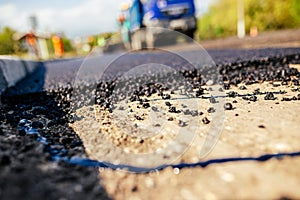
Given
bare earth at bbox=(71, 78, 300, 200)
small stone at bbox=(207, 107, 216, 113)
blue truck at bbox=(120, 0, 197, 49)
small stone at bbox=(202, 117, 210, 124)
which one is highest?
blue truck at bbox=(120, 0, 197, 49)

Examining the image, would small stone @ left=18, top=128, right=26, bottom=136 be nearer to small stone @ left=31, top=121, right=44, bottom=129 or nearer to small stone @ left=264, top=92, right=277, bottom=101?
small stone @ left=31, top=121, right=44, bottom=129

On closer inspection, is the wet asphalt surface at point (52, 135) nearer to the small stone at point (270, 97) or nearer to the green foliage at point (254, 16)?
the small stone at point (270, 97)

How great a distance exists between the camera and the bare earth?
3.63ft

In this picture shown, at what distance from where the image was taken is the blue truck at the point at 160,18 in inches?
447

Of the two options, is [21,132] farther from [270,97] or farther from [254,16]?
[254,16]

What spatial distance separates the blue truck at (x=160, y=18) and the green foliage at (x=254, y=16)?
15016 millimetres

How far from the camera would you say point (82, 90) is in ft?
11.5

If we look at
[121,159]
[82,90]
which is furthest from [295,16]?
[121,159]

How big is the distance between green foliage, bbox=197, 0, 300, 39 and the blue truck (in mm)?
15016

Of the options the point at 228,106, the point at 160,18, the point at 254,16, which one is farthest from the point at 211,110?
the point at 254,16

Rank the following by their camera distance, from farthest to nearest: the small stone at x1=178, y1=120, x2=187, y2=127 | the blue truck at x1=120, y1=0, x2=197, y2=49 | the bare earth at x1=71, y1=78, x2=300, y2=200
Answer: the blue truck at x1=120, y1=0, x2=197, y2=49 < the small stone at x1=178, y1=120, x2=187, y2=127 < the bare earth at x1=71, y1=78, x2=300, y2=200

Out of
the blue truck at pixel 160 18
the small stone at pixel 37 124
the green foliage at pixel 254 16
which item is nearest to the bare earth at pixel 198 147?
the small stone at pixel 37 124

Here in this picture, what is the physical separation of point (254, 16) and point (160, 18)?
2094 cm

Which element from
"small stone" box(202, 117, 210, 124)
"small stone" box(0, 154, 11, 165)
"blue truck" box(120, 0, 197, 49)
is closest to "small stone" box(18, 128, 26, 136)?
"small stone" box(0, 154, 11, 165)
